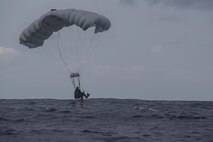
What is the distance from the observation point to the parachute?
92.3 ft

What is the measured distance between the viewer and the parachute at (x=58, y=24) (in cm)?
2814

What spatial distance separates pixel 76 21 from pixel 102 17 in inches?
66.5

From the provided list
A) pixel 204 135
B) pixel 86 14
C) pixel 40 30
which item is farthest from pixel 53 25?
pixel 204 135

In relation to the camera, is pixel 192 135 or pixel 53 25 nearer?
pixel 192 135

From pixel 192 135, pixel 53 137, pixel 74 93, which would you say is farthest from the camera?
pixel 74 93

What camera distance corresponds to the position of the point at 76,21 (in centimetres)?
2830

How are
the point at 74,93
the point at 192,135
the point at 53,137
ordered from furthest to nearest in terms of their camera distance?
1. the point at 74,93
2. the point at 192,135
3. the point at 53,137

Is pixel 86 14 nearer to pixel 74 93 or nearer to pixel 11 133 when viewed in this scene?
pixel 74 93

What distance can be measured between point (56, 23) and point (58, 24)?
19 cm

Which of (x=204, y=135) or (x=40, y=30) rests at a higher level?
(x=40, y=30)

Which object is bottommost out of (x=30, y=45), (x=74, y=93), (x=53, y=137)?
(x=53, y=137)

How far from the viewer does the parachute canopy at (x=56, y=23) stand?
1108 inches

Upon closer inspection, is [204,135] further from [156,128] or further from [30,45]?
[30,45]

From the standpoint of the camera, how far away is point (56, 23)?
98.8 feet
